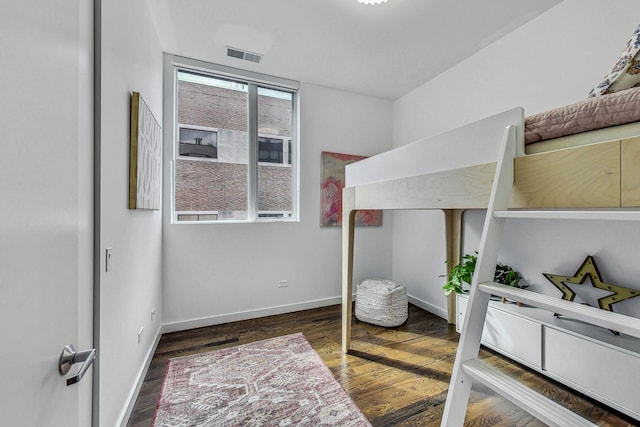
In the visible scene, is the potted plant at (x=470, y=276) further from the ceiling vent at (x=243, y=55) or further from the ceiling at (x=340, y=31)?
the ceiling vent at (x=243, y=55)

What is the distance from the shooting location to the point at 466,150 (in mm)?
1293

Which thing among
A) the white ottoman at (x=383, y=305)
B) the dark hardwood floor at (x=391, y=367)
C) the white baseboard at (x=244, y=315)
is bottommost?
the dark hardwood floor at (x=391, y=367)

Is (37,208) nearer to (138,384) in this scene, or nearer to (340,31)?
(138,384)

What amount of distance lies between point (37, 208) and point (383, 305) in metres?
2.59

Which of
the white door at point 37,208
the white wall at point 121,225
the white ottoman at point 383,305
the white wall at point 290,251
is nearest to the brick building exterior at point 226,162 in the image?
the white wall at point 290,251

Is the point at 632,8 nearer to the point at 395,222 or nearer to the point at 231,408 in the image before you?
the point at 395,222

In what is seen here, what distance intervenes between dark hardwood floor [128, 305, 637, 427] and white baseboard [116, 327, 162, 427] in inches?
1.2

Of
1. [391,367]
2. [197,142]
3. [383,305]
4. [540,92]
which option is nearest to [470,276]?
[383,305]

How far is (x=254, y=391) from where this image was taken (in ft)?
5.67

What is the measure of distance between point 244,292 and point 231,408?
1.31 meters

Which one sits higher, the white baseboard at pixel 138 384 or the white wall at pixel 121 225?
the white wall at pixel 121 225

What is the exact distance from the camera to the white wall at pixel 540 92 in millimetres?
1664

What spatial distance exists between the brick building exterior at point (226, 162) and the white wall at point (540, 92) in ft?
5.66

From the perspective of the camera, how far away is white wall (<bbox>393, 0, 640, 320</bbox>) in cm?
166
